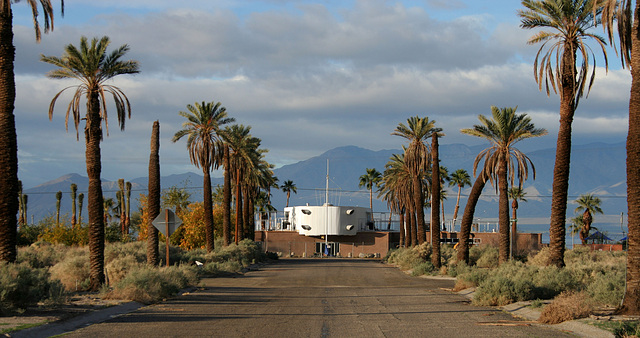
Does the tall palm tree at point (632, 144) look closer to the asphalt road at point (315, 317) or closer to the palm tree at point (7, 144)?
the asphalt road at point (315, 317)

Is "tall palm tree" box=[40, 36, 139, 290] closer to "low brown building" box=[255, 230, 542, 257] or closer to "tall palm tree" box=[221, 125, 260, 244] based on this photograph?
"tall palm tree" box=[221, 125, 260, 244]

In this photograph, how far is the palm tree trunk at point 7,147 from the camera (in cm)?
1970

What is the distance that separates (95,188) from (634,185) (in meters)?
19.5

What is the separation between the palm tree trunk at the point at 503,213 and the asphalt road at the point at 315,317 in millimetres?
15897

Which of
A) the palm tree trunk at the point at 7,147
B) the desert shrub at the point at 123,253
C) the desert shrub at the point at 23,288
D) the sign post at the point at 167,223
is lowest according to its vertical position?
the desert shrub at the point at 123,253

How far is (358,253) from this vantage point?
9562cm

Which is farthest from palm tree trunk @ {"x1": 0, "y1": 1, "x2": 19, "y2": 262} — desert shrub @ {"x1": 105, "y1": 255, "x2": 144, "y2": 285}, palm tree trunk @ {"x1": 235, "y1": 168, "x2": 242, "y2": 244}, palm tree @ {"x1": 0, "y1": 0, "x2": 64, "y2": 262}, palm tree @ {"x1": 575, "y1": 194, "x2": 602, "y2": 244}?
palm tree @ {"x1": 575, "y1": 194, "x2": 602, "y2": 244}

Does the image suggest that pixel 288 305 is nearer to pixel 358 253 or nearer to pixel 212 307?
pixel 212 307

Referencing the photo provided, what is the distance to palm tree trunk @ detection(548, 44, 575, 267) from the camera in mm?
25672

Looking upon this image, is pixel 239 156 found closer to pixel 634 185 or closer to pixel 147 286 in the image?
pixel 147 286

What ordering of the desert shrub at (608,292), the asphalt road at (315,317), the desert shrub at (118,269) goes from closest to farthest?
the asphalt road at (315,317)
the desert shrub at (608,292)
the desert shrub at (118,269)

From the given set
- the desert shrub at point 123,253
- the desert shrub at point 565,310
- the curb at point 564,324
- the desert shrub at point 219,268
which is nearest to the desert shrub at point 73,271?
the desert shrub at point 123,253

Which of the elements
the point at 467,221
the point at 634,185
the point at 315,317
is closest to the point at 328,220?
the point at 467,221

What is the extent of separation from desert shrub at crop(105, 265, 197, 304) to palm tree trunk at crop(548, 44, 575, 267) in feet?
48.1
